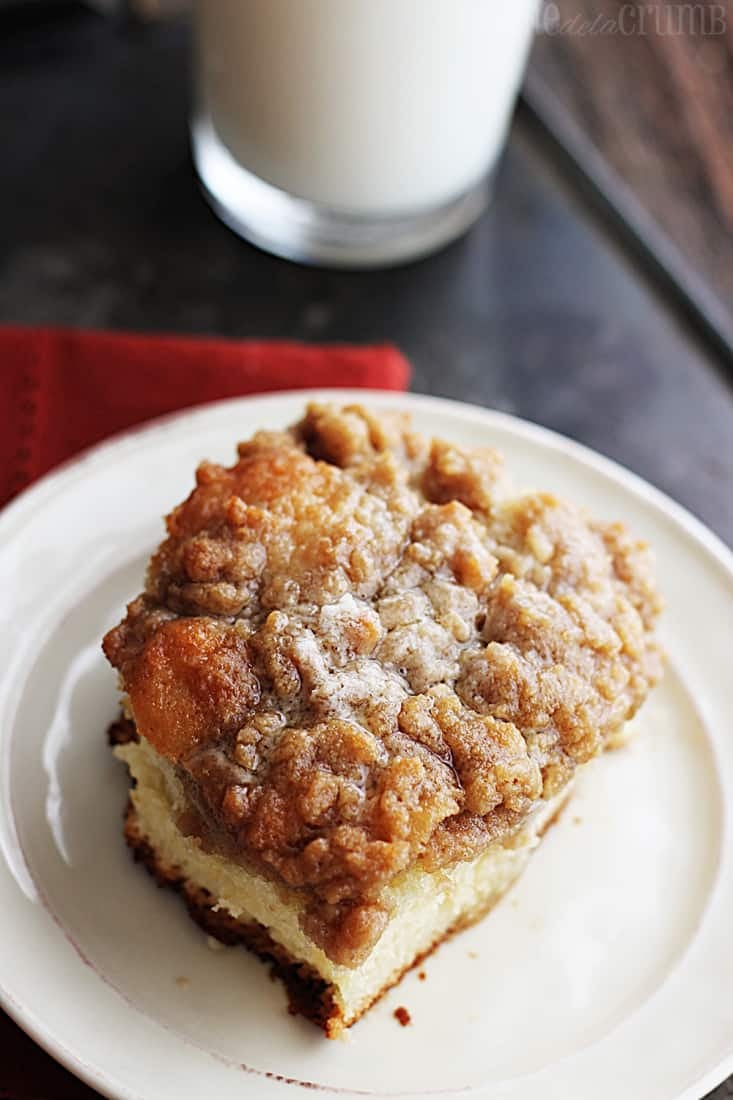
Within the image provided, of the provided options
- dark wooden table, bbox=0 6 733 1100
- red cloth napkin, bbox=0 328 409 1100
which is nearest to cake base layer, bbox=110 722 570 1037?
red cloth napkin, bbox=0 328 409 1100

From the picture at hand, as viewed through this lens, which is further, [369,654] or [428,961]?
[428,961]

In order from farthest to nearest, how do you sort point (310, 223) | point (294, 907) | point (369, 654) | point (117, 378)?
point (310, 223)
point (117, 378)
point (369, 654)
point (294, 907)

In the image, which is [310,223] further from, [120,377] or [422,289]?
[120,377]

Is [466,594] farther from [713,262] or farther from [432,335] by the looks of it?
[713,262]

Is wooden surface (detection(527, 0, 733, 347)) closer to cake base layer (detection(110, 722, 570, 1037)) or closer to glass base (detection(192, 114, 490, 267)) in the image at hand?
glass base (detection(192, 114, 490, 267))

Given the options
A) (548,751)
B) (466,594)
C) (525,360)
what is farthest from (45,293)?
(548,751)

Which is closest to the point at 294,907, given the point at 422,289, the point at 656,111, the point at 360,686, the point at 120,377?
the point at 360,686
